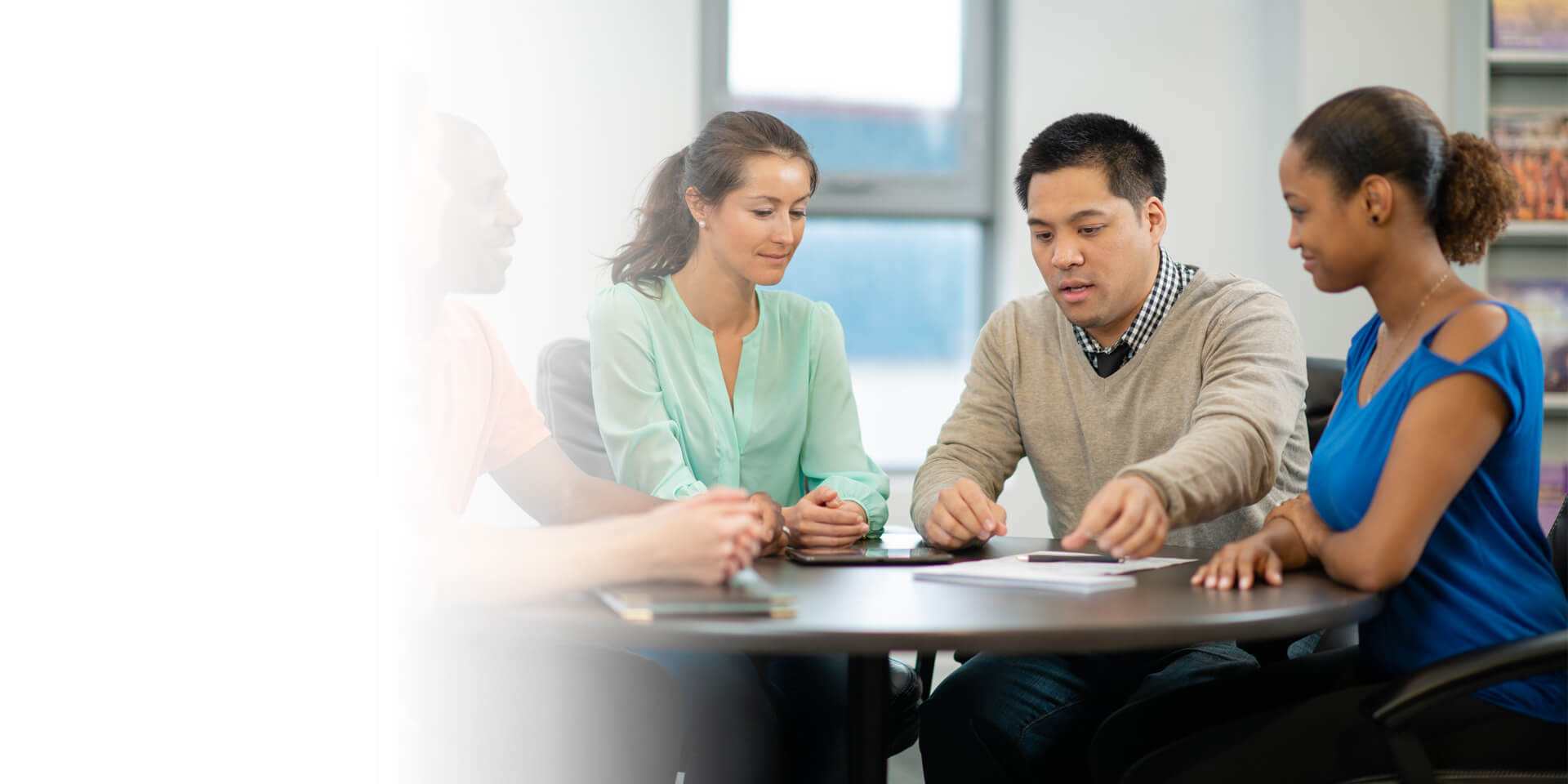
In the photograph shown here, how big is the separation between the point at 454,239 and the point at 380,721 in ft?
2.31

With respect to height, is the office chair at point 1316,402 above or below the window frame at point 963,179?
below

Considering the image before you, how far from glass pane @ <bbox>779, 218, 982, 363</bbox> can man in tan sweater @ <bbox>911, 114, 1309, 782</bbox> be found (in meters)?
1.66

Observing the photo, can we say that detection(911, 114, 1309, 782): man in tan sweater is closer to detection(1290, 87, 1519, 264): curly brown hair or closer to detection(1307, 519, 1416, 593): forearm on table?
detection(1307, 519, 1416, 593): forearm on table

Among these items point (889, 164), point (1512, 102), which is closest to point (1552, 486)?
point (1512, 102)

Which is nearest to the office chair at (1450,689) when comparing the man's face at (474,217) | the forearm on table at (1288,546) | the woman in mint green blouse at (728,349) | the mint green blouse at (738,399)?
the forearm on table at (1288,546)

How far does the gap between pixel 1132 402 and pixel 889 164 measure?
195 centimetres

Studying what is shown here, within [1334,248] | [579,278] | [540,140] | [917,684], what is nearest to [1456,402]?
[1334,248]

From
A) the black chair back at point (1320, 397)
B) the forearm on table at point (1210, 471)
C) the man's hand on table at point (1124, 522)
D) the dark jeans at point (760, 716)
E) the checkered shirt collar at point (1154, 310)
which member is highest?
the checkered shirt collar at point (1154, 310)

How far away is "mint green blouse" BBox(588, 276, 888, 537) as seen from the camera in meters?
1.85

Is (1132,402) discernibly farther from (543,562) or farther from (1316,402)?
(543,562)

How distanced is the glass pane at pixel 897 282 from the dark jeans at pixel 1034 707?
6.82 ft

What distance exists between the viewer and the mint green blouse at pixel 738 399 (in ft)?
6.08

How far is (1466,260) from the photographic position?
1.27 metres

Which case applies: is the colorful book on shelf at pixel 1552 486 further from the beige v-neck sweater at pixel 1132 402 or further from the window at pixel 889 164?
the beige v-neck sweater at pixel 1132 402
